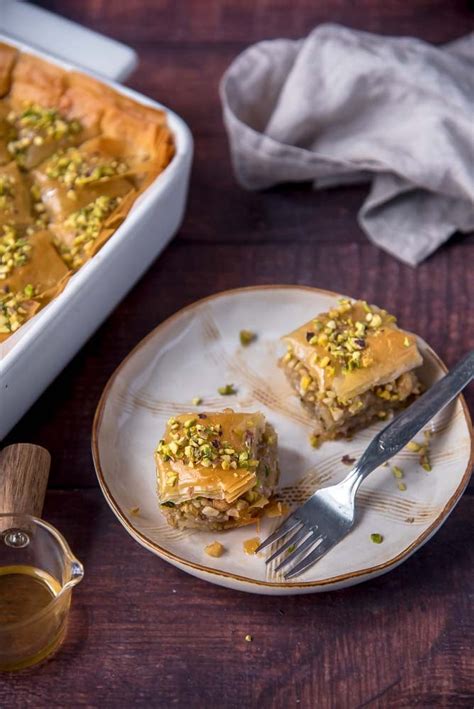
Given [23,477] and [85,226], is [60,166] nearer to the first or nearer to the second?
[85,226]

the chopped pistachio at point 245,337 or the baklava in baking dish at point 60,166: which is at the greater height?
the baklava in baking dish at point 60,166

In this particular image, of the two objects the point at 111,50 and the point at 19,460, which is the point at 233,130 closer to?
the point at 111,50

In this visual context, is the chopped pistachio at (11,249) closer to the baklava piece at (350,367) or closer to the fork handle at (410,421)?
the baklava piece at (350,367)

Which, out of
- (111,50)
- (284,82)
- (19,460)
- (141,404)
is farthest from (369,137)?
(19,460)

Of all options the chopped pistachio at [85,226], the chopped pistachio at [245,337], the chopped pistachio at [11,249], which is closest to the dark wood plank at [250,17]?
the chopped pistachio at [85,226]

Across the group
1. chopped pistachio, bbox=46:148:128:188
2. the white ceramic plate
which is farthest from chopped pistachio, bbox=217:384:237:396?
chopped pistachio, bbox=46:148:128:188

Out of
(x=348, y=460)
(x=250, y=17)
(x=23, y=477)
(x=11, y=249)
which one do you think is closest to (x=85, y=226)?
Answer: (x=11, y=249)
